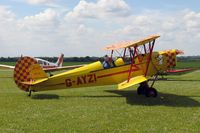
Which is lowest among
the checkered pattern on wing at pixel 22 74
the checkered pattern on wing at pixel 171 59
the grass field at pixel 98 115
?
the grass field at pixel 98 115

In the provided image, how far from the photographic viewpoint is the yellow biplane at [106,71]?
1323 cm

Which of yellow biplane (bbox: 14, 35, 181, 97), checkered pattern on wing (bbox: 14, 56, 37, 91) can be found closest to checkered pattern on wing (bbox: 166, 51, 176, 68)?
yellow biplane (bbox: 14, 35, 181, 97)

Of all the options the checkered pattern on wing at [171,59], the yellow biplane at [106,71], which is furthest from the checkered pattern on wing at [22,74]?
the checkered pattern on wing at [171,59]

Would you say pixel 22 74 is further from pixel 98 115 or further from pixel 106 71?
pixel 98 115

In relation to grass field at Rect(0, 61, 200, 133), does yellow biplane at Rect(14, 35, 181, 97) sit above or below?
above

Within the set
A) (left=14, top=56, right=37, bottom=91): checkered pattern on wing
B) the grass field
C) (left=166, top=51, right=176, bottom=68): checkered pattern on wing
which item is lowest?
the grass field

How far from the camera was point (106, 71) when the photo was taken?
13.6m

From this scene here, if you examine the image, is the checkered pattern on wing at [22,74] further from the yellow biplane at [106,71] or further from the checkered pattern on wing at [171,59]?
the checkered pattern on wing at [171,59]

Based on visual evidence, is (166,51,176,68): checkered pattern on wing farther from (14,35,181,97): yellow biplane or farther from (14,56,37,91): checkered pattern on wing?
(14,56,37,91): checkered pattern on wing

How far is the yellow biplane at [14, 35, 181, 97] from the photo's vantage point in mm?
13227

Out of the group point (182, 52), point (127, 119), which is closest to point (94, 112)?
point (127, 119)

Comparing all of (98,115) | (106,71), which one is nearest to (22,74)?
(106,71)

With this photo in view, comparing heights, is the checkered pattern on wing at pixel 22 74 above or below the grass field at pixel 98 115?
above

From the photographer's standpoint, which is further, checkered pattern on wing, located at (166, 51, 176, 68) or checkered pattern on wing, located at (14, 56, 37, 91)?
checkered pattern on wing, located at (166, 51, 176, 68)
